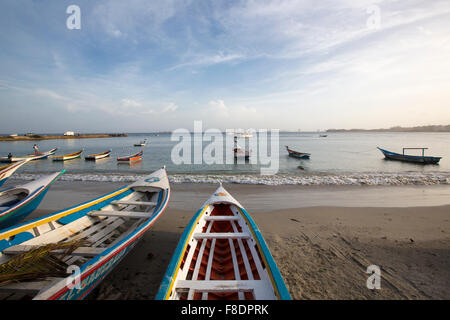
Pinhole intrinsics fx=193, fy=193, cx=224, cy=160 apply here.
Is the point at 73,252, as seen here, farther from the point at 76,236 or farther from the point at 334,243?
the point at 334,243

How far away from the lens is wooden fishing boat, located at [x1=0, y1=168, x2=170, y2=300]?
2377 millimetres

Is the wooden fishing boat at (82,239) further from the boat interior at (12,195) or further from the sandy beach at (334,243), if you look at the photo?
the boat interior at (12,195)

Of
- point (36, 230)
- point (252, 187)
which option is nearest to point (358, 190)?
point (252, 187)

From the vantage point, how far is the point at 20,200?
5.84 metres

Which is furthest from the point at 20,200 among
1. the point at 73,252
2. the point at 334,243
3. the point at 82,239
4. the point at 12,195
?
the point at 334,243

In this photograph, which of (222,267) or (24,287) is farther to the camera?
(222,267)

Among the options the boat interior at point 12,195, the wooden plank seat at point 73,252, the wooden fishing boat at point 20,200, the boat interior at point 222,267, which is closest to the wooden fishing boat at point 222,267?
the boat interior at point 222,267

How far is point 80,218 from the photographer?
4.57 meters

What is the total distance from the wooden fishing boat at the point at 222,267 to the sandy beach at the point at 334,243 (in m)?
0.94

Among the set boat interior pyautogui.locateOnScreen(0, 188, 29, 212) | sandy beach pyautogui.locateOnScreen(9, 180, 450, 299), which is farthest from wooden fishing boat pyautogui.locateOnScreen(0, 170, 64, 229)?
sandy beach pyautogui.locateOnScreen(9, 180, 450, 299)

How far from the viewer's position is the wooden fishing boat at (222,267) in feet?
8.13

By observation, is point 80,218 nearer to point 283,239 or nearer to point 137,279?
point 137,279

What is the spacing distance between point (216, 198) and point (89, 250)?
3.32m

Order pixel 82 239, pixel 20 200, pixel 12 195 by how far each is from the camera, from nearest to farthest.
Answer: pixel 82 239 → pixel 20 200 → pixel 12 195
